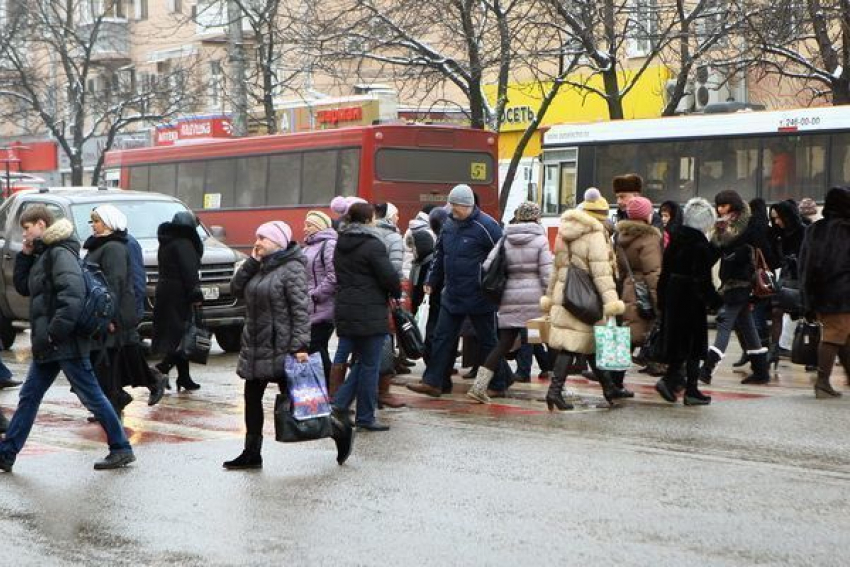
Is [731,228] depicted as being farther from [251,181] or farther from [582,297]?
[251,181]

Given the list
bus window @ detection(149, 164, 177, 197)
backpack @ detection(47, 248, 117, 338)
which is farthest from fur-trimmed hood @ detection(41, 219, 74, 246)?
bus window @ detection(149, 164, 177, 197)

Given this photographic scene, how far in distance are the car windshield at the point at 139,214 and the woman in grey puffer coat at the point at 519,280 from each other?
6.82 m

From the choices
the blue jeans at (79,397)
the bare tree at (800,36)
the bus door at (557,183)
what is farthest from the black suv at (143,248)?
the bare tree at (800,36)

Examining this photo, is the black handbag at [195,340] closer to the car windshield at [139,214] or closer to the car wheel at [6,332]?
the car windshield at [139,214]

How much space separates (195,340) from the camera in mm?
14945

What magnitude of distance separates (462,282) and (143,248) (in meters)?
6.17

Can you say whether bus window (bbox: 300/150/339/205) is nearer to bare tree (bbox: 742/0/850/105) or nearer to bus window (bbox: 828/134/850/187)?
bare tree (bbox: 742/0/850/105)

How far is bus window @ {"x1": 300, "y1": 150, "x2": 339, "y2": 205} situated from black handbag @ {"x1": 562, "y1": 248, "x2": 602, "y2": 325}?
52.2 ft

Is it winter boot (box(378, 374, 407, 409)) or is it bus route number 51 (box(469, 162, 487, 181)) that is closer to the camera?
winter boot (box(378, 374, 407, 409))

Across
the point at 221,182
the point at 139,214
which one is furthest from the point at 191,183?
the point at 139,214

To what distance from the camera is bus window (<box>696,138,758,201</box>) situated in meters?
26.0

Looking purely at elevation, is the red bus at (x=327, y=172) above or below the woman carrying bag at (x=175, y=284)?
above

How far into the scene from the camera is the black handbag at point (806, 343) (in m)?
14.2

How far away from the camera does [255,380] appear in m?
10.0
